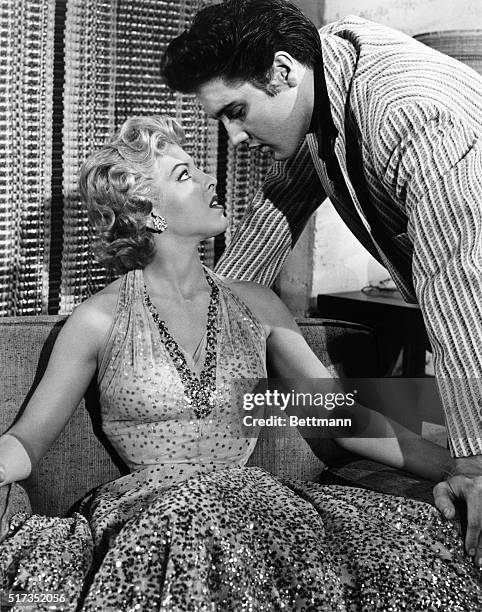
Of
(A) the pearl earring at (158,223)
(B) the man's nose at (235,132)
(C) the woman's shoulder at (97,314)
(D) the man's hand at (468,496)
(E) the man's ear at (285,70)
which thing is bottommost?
(D) the man's hand at (468,496)

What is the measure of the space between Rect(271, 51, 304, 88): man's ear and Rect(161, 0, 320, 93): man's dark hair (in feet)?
0.04

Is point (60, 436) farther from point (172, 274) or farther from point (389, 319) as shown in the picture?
point (389, 319)

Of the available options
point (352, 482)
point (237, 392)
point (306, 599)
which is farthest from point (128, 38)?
point (306, 599)

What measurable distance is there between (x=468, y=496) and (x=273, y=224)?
1.00 metres

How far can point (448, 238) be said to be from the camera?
131 centimetres

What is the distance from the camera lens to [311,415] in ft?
6.14

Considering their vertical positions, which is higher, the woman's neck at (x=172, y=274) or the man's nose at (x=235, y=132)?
the man's nose at (x=235, y=132)

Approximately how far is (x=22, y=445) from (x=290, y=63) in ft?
2.97

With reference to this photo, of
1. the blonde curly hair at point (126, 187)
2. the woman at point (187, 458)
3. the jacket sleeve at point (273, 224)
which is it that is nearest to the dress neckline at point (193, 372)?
the woman at point (187, 458)

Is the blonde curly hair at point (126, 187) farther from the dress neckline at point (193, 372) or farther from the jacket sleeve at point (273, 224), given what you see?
the jacket sleeve at point (273, 224)

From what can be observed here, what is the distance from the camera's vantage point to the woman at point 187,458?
121cm

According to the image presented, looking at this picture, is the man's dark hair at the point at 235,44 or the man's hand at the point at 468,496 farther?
the man's dark hair at the point at 235,44

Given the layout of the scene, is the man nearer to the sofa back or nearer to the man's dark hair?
the man's dark hair

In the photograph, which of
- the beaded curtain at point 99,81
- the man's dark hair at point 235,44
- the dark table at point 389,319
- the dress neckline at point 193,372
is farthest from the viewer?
the dark table at point 389,319
